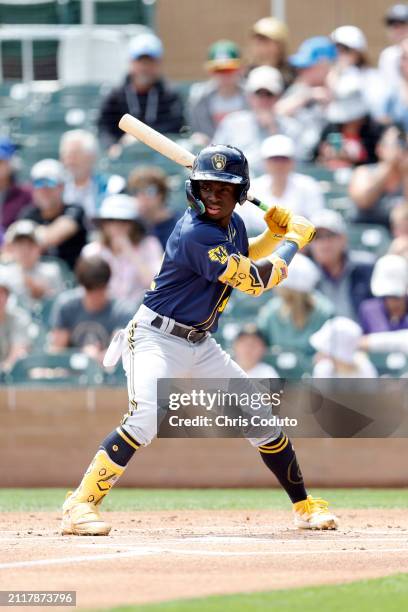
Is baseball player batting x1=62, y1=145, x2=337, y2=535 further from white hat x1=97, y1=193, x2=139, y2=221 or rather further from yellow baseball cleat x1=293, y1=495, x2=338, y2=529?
white hat x1=97, y1=193, x2=139, y2=221

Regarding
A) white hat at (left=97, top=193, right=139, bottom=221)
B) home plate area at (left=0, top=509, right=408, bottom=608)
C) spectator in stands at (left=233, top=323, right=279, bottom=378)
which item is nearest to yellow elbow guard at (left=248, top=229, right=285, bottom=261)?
home plate area at (left=0, top=509, right=408, bottom=608)

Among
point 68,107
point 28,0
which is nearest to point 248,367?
point 68,107

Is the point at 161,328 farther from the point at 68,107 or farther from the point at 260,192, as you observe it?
the point at 68,107

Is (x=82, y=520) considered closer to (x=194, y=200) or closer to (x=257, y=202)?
(x=194, y=200)

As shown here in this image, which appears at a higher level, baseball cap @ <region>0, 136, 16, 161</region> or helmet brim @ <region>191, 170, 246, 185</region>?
helmet brim @ <region>191, 170, 246, 185</region>

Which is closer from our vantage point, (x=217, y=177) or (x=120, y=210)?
(x=217, y=177)

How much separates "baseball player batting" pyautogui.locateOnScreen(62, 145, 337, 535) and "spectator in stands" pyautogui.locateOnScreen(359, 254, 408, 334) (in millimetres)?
2951

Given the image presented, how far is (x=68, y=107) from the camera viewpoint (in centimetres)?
1130

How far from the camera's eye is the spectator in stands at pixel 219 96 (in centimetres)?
1055

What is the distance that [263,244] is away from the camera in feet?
20.3

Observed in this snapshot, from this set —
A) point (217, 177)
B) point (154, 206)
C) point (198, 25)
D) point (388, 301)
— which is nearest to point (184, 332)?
point (217, 177)

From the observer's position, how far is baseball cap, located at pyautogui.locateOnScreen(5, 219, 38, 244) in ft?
31.7

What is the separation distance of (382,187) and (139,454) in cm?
272

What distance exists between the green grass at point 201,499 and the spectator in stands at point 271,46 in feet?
12.0
